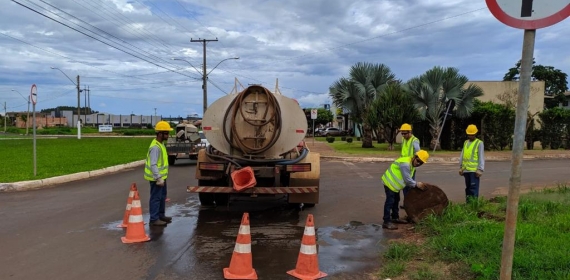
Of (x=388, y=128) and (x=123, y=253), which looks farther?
(x=388, y=128)

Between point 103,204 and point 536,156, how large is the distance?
888 inches

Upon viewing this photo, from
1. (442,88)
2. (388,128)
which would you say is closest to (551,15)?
(442,88)

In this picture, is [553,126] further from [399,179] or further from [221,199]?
[221,199]

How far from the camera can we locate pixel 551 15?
2.93 meters

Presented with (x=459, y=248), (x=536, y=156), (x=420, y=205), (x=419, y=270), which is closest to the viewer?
(x=419, y=270)

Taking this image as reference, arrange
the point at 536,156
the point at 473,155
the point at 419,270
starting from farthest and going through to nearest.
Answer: the point at 536,156, the point at 473,155, the point at 419,270

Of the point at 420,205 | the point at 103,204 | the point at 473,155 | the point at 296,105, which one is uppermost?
the point at 296,105

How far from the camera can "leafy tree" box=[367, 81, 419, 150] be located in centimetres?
2523

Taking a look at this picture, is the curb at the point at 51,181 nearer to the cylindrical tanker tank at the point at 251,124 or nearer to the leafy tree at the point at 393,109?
the cylindrical tanker tank at the point at 251,124

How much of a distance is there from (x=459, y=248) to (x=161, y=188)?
473 centimetres

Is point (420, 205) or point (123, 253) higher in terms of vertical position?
point (420, 205)

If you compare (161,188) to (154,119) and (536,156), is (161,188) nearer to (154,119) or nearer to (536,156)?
(536,156)

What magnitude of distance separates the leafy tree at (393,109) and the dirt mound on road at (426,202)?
18.4 meters

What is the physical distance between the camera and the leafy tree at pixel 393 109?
25.2 m
